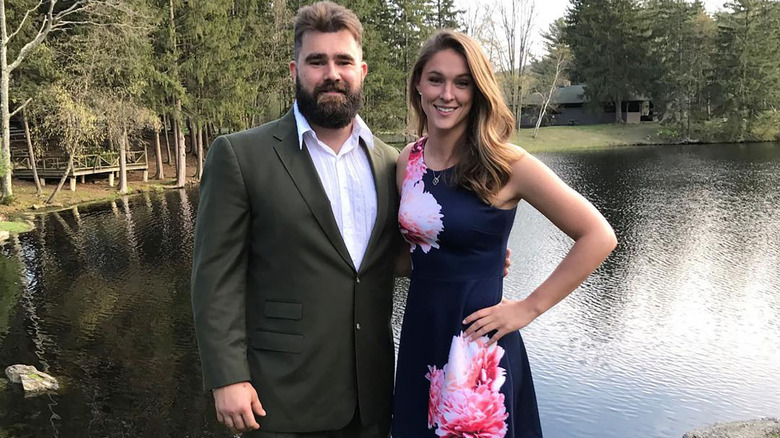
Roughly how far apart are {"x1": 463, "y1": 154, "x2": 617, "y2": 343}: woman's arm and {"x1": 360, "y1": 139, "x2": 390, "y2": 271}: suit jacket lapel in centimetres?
48

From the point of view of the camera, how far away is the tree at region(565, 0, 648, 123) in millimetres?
46781

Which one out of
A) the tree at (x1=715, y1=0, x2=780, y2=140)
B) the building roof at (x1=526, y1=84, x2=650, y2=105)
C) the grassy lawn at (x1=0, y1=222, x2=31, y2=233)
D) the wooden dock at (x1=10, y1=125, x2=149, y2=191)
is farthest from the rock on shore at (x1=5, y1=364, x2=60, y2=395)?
the building roof at (x1=526, y1=84, x2=650, y2=105)

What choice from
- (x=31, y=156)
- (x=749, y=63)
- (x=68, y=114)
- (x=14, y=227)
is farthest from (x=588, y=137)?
(x=14, y=227)

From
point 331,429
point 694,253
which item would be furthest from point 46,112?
point 331,429

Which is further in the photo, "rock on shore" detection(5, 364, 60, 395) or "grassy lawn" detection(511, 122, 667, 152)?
"grassy lawn" detection(511, 122, 667, 152)

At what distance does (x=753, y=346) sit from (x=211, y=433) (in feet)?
23.3

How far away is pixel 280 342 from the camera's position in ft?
7.46

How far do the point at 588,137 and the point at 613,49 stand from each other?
9476 millimetres

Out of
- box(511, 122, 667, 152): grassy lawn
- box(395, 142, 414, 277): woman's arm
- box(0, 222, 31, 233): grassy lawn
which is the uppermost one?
box(395, 142, 414, 277): woman's arm

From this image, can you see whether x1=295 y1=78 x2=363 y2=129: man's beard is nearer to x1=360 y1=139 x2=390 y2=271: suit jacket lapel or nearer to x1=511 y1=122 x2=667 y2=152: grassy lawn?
x1=360 y1=139 x2=390 y2=271: suit jacket lapel

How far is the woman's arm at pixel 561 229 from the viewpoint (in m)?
2.14

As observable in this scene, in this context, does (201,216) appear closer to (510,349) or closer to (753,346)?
(510,349)

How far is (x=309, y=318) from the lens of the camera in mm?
2275

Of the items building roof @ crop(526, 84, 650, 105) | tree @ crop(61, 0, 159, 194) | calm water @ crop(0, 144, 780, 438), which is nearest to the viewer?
calm water @ crop(0, 144, 780, 438)
